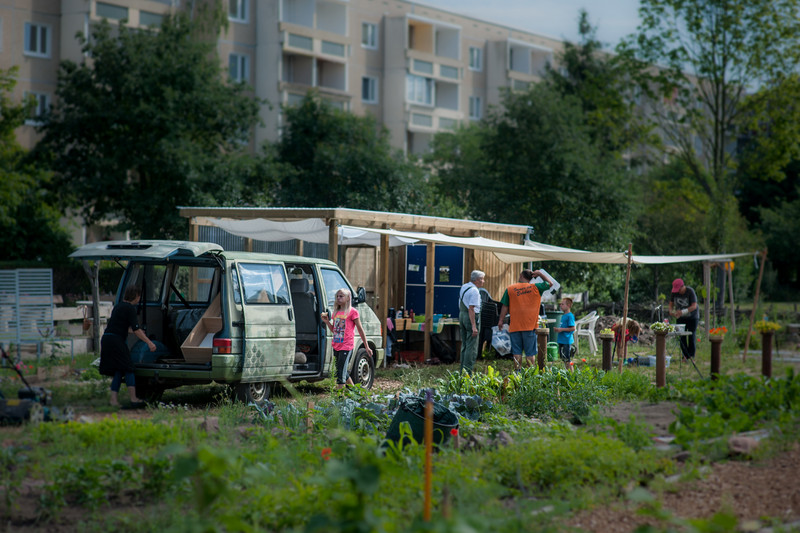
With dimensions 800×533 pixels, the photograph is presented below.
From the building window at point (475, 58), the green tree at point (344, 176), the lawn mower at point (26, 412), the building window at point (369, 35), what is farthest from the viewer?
the building window at point (475, 58)

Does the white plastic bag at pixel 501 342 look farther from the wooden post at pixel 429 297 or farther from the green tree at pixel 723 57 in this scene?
the green tree at pixel 723 57

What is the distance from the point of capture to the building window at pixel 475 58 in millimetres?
49531

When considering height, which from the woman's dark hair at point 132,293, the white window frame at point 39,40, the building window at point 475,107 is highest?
the building window at point 475,107

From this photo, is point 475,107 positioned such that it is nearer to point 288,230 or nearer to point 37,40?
point 37,40

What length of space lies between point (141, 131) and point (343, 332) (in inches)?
759

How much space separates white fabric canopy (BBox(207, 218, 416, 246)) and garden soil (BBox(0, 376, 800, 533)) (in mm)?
Result: 8531

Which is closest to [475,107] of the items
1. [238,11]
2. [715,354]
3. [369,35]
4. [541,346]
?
[369,35]

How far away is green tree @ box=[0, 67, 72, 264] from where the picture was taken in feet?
89.9

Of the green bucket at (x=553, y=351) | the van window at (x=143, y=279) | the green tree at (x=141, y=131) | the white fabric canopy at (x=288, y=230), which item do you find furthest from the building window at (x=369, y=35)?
the van window at (x=143, y=279)

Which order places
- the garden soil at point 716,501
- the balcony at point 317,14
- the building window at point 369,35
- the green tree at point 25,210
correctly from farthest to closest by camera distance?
the building window at point 369,35, the balcony at point 317,14, the green tree at point 25,210, the garden soil at point 716,501

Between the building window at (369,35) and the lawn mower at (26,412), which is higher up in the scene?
the building window at (369,35)

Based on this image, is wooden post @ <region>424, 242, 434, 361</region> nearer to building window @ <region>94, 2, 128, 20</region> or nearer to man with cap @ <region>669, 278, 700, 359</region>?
man with cap @ <region>669, 278, 700, 359</region>

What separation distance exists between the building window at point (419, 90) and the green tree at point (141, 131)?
1748 cm

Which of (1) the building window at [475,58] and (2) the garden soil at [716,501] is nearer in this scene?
(2) the garden soil at [716,501]
